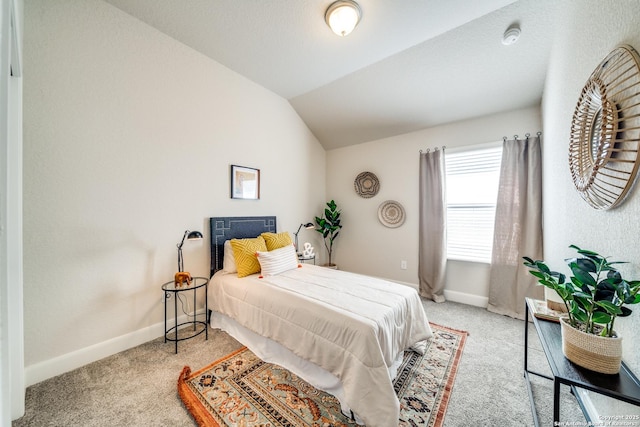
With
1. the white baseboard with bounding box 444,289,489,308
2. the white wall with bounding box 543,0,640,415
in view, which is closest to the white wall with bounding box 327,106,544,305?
the white baseboard with bounding box 444,289,489,308

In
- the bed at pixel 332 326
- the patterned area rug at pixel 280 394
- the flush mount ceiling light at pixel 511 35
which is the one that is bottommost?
the patterned area rug at pixel 280 394

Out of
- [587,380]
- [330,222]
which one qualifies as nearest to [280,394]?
[587,380]

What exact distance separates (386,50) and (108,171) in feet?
9.63

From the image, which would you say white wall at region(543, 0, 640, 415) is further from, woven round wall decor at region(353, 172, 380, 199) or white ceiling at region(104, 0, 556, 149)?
woven round wall decor at region(353, 172, 380, 199)

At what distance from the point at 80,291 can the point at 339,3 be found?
3169mm

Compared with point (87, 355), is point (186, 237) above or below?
above

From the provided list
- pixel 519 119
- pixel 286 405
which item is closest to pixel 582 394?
pixel 286 405

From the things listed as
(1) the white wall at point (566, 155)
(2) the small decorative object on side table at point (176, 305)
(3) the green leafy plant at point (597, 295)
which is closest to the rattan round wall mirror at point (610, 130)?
(1) the white wall at point (566, 155)

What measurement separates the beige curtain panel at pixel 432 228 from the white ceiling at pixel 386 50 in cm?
62

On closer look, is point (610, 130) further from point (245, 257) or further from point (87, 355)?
point (87, 355)

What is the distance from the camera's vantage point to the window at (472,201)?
3041 millimetres

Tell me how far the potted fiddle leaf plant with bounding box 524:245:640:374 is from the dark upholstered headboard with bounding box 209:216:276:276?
2.81 metres

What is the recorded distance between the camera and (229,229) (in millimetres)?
2865

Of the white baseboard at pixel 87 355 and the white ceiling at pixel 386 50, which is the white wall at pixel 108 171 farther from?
the white ceiling at pixel 386 50
